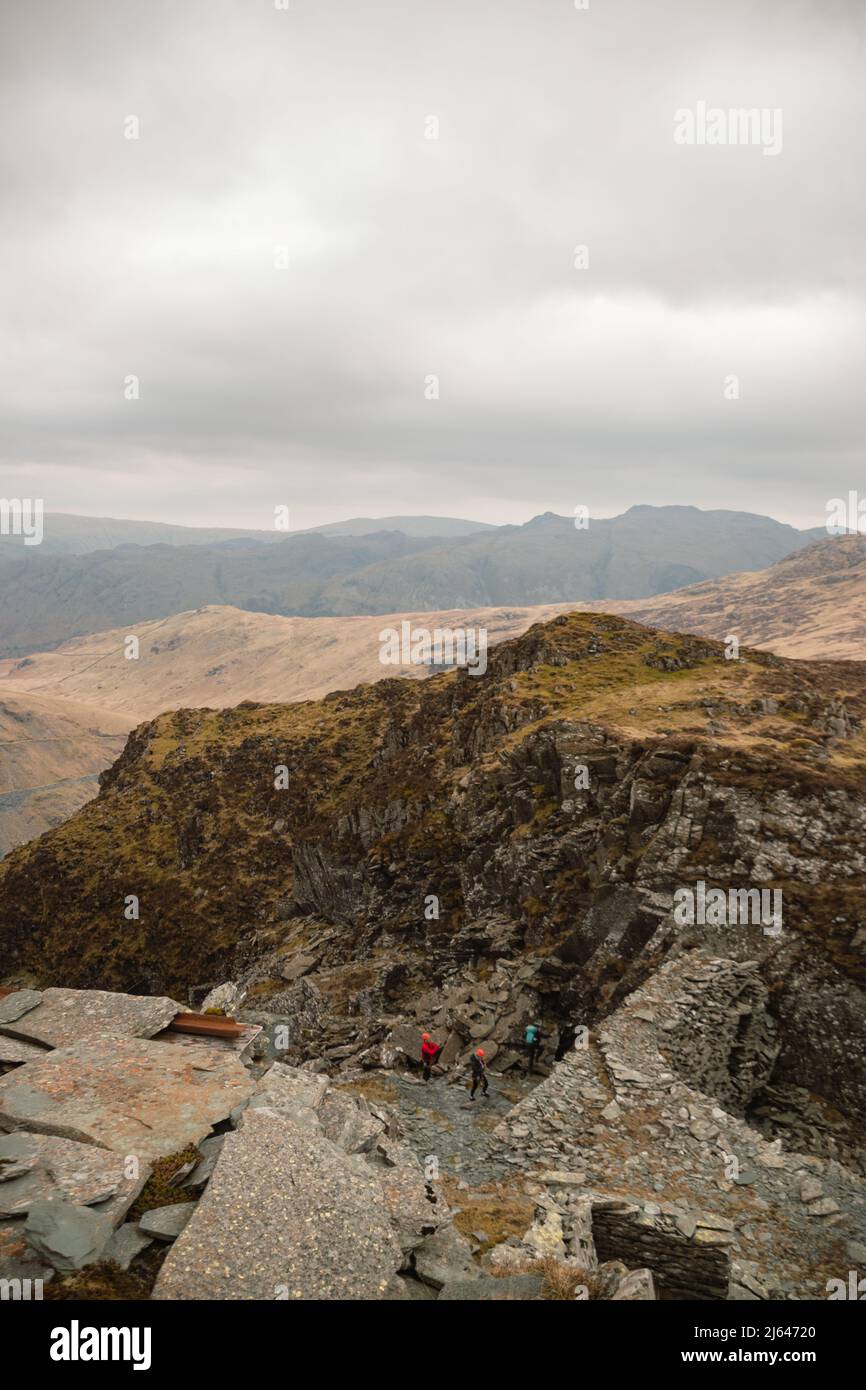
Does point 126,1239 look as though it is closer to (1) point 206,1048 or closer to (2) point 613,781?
(1) point 206,1048

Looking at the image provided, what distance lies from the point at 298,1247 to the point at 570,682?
127 ft

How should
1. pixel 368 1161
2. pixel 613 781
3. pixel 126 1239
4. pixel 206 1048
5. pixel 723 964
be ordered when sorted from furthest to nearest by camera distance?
pixel 613 781 → pixel 723 964 → pixel 206 1048 → pixel 368 1161 → pixel 126 1239

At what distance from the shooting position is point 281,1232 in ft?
40.7

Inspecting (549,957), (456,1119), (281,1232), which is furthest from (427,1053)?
(281,1232)

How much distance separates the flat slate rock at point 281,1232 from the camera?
11414mm

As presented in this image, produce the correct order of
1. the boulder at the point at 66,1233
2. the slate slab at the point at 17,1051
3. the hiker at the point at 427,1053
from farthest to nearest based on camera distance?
1. the hiker at the point at 427,1053
2. the slate slab at the point at 17,1051
3. the boulder at the point at 66,1233

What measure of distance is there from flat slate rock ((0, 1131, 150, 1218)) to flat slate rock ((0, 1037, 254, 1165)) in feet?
1.67

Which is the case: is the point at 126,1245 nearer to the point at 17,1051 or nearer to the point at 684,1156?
the point at 17,1051

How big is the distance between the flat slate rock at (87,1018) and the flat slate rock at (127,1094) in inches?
23.8

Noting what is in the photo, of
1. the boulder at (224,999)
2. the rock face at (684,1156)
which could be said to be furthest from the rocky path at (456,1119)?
the boulder at (224,999)

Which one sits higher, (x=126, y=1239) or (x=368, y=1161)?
(x=126, y=1239)

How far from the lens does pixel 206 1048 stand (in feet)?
66.2

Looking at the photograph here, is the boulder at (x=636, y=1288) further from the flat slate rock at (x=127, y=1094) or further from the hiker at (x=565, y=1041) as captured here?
the hiker at (x=565, y=1041)
